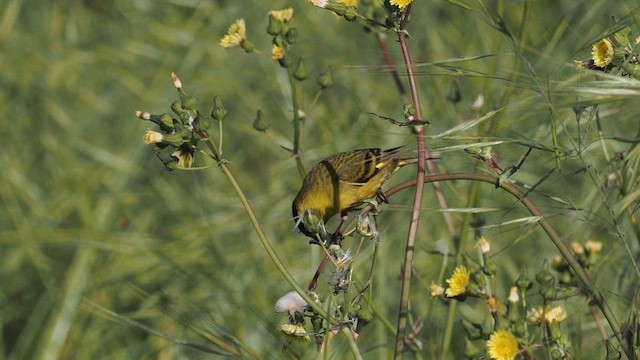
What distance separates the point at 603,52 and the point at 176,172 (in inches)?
88.2

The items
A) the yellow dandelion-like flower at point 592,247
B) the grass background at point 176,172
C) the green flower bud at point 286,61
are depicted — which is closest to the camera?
the yellow dandelion-like flower at point 592,247

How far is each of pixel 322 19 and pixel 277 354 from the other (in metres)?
1.58

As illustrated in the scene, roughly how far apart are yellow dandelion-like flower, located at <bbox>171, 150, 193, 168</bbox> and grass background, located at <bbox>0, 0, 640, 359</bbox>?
92 centimetres

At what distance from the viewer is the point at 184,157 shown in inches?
52.7

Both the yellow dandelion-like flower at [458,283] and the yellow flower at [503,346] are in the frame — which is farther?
the yellow dandelion-like flower at [458,283]

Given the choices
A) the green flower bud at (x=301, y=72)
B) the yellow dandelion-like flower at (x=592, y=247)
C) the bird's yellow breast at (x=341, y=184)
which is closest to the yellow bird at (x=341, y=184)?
the bird's yellow breast at (x=341, y=184)

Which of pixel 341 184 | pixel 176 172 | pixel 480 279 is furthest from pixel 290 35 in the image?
pixel 176 172

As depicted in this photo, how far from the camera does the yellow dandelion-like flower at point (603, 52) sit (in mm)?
1264

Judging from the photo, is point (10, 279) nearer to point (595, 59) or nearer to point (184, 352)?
point (184, 352)

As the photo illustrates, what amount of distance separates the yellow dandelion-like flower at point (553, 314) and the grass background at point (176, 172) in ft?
2.51

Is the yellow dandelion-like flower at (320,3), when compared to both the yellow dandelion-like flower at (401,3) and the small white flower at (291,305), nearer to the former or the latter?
the yellow dandelion-like flower at (401,3)

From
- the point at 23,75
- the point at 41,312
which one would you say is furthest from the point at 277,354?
the point at 23,75

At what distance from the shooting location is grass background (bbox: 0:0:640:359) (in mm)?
2756

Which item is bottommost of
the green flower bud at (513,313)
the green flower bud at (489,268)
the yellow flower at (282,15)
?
the green flower bud at (513,313)
